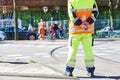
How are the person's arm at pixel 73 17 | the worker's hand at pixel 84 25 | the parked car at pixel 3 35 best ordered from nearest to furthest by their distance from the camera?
the person's arm at pixel 73 17 → the worker's hand at pixel 84 25 → the parked car at pixel 3 35

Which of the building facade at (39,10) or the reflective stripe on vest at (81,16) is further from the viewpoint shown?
the building facade at (39,10)

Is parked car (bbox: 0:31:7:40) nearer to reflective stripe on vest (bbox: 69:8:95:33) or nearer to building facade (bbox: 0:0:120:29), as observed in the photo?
building facade (bbox: 0:0:120:29)

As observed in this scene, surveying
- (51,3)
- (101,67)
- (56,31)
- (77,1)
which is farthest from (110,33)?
(77,1)

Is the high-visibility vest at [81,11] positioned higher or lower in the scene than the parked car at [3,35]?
higher

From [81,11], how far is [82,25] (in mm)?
309

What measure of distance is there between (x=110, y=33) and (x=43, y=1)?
57.4 feet

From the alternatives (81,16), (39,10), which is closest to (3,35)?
(39,10)

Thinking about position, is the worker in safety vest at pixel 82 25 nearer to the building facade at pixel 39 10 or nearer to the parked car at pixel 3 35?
the parked car at pixel 3 35

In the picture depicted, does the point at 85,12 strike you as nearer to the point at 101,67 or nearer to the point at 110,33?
the point at 101,67

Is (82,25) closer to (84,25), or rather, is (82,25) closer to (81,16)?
(84,25)

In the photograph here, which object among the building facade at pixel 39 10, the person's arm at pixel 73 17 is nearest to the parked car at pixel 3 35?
the building facade at pixel 39 10

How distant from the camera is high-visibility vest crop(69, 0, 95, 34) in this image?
32.4 ft

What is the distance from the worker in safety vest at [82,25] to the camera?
9.89 meters

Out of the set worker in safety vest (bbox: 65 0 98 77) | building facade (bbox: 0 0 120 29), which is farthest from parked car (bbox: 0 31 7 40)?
worker in safety vest (bbox: 65 0 98 77)
